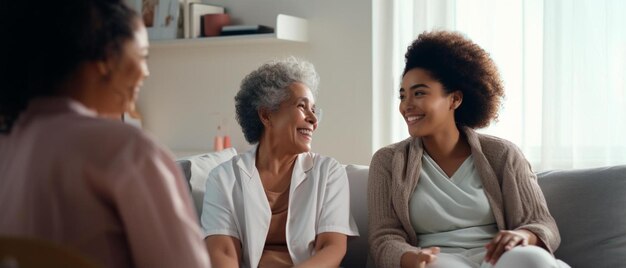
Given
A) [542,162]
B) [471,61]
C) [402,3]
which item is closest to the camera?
[471,61]

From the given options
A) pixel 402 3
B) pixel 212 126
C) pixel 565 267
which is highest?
pixel 402 3

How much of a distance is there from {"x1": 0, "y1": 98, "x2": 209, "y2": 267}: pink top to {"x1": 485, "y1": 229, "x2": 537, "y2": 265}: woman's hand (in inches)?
64.6

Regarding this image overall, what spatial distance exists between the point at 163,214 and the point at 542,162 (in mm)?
3051

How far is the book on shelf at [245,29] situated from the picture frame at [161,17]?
0.34 metres

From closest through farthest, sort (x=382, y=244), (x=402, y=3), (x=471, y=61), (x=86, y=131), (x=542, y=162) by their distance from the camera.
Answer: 1. (x=86, y=131)
2. (x=382, y=244)
3. (x=471, y=61)
4. (x=542, y=162)
5. (x=402, y=3)

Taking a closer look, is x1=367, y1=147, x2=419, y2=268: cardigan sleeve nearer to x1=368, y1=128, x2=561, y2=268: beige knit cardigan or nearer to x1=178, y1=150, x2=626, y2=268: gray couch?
x1=368, y1=128, x2=561, y2=268: beige knit cardigan

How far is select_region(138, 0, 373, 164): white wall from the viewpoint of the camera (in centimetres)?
451

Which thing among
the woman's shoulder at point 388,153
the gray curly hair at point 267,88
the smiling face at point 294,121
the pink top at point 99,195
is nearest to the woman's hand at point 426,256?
the woman's shoulder at point 388,153

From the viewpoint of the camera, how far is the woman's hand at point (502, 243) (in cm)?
272

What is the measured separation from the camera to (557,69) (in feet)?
13.0

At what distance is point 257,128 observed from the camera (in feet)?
10.5

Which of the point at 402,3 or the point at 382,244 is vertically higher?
the point at 402,3

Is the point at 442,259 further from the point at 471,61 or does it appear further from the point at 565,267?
the point at 471,61

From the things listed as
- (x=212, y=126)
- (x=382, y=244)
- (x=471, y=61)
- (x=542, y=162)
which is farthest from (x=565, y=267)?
(x=212, y=126)
